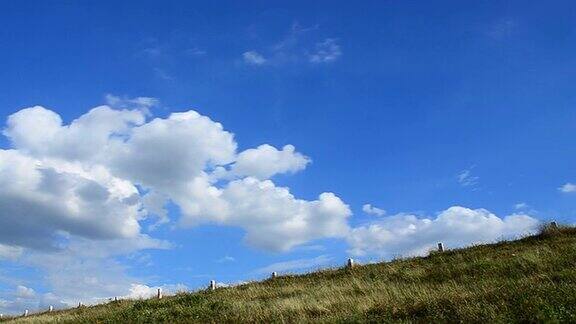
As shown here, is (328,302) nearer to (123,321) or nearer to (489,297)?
(489,297)

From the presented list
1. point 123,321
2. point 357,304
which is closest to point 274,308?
point 357,304

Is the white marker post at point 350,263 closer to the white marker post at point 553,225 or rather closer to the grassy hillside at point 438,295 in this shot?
the grassy hillside at point 438,295

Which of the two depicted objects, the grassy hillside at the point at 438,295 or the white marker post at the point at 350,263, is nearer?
the grassy hillside at the point at 438,295

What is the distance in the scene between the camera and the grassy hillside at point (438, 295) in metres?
13.3

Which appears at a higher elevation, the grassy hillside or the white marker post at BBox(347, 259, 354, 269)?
the white marker post at BBox(347, 259, 354, 269)

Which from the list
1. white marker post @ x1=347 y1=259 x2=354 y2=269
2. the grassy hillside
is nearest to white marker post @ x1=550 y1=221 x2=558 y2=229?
the grassy hillside

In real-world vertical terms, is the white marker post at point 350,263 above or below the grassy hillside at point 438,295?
above

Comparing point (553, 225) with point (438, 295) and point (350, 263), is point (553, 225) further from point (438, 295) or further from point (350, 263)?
point (438, 295)

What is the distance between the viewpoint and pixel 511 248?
30.7 metres

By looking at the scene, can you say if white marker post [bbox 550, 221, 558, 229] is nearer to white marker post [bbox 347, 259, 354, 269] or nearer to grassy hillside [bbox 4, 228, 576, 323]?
grassy hillside [bbox 4, 228, 576, 323]

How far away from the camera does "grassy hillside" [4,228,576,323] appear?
43.6ft

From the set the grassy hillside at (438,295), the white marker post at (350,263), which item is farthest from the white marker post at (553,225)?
the white marker post at (350,263)

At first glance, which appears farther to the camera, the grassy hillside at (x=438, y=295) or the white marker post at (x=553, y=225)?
the white marker post at (x=553, y=225)

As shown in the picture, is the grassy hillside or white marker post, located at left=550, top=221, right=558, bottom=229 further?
white marker post, located at left=550, top=221, right=558, bottom=229
